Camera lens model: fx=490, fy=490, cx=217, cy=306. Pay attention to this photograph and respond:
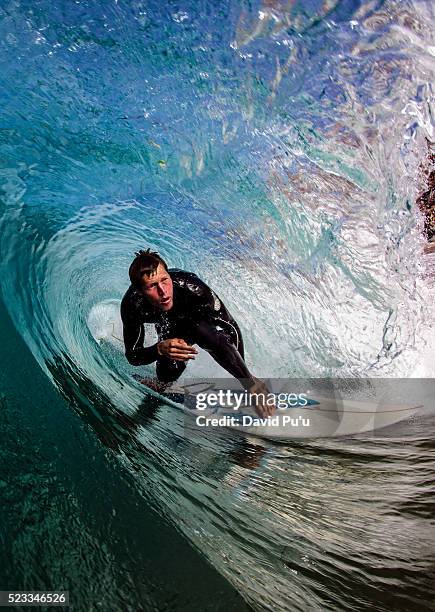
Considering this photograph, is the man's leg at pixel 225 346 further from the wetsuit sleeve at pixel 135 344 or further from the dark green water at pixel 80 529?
the dark green water at pixel 80 529

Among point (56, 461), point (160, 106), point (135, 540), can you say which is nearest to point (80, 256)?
Result: point (160, 106)

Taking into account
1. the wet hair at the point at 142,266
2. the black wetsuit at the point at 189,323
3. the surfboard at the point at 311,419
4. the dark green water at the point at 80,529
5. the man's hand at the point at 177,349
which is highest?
the wet hair at the point at 142,266

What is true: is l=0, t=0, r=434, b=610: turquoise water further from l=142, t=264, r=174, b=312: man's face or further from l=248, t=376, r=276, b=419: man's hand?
l=142, t=264, r=174, b=312: man's face

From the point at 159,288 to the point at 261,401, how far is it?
1159mm

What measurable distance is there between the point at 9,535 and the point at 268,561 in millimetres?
1516

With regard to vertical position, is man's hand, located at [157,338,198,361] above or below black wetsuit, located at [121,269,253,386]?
below

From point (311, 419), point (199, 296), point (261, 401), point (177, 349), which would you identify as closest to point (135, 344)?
point (177, 349)

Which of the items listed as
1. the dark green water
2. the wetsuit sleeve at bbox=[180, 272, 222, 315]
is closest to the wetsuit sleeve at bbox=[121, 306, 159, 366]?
the wetsuit sleeve at bbox=[180, 272, 222, 315]

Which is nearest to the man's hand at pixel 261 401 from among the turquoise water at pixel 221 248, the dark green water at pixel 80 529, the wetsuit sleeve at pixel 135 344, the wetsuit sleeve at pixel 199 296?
the turquoise water at pixel 221 248

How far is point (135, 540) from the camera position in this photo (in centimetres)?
305

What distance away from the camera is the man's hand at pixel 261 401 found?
11.8ft

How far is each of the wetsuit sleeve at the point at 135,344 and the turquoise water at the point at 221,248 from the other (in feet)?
2.30

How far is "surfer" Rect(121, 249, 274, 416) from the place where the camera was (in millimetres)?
3350

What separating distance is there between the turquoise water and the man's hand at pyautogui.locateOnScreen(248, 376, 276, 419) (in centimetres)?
29
